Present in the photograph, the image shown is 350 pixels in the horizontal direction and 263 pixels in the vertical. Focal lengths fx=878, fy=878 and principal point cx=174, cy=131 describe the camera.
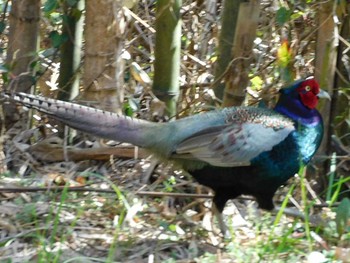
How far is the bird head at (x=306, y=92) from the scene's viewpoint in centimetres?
450

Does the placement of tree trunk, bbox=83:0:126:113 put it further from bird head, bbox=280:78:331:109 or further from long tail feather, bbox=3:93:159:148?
bird head, bbox=280:78:331:109

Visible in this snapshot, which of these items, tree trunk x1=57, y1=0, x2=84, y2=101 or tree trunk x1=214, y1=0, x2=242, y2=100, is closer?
tree trunk x1=214, y1=0, x2=242, y2=100

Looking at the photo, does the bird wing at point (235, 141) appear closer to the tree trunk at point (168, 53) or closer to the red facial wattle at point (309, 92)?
the red facial wattle at point (309, 92)

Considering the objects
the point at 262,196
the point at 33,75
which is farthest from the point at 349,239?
the point at 33,75

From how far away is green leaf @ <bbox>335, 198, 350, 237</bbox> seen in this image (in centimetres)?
420

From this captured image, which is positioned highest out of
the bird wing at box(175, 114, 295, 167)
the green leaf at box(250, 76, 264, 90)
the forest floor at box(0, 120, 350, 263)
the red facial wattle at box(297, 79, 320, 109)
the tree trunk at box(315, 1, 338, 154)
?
the tree trunk at box(315, 1, 338, 154)

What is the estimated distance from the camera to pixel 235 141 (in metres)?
4.31

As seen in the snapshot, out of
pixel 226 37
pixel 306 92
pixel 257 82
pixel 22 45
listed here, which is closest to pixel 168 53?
A: pixel 226 37

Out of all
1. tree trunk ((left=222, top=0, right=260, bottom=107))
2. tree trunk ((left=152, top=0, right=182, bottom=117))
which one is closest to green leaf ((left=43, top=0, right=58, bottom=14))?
tree trunk ((left=152, top=0, right=182, bottom=117))

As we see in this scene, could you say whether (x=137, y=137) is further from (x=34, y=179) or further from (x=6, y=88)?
(x=6, y=88)

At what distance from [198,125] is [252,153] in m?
0.33

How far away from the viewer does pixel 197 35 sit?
249 inches

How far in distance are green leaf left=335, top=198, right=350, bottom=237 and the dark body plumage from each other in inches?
11.4

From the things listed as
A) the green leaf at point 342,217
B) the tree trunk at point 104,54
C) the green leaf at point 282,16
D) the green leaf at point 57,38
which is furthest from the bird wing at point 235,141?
the green leaf at point 57,38
